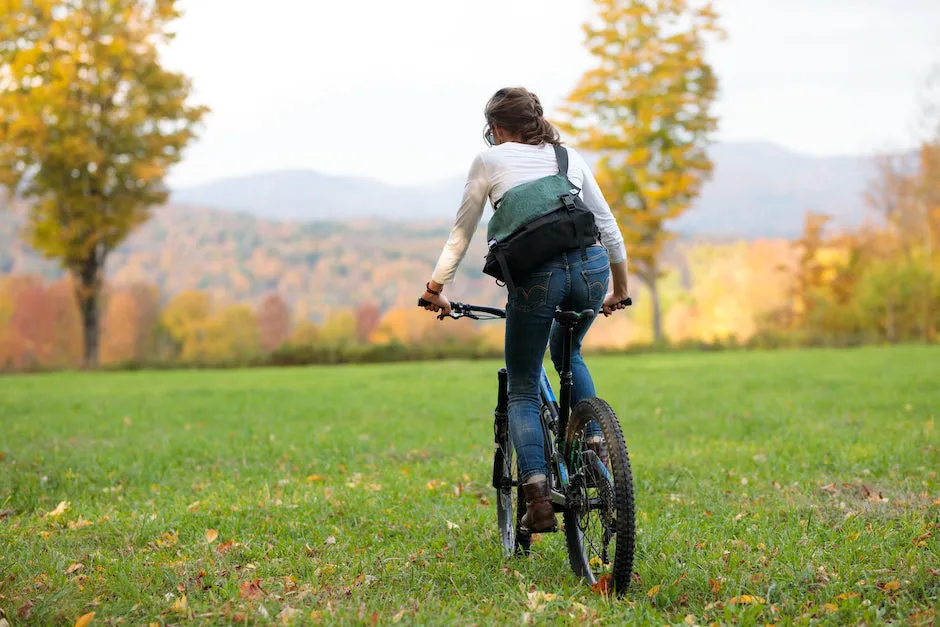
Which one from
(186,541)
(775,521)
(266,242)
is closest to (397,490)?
(186,541)

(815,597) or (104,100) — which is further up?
(104,100)

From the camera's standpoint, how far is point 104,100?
2667cm

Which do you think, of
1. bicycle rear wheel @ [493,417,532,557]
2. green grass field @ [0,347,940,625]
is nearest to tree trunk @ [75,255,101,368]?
green grass field @ [0,347,940,625]

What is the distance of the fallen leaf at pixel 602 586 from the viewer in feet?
11.7

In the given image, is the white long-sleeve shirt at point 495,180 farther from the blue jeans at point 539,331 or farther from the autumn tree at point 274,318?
the autumn tree at point 274,318

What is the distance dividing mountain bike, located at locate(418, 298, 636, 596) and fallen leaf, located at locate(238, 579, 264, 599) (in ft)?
4.05

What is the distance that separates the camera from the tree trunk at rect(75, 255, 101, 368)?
90.3 feet

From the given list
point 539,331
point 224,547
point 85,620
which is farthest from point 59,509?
point 539,331

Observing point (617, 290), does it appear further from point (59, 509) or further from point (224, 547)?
point (59, 509)

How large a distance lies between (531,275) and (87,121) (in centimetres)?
2627

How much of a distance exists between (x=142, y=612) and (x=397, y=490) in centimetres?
266

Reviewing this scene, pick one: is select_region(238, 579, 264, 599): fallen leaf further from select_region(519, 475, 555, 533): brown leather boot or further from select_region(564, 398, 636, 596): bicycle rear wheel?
select_region(564, 398, 636, 596): bicycle rear wheel

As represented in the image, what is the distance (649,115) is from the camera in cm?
3142

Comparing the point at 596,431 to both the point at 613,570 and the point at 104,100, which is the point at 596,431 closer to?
the point at 613,570
